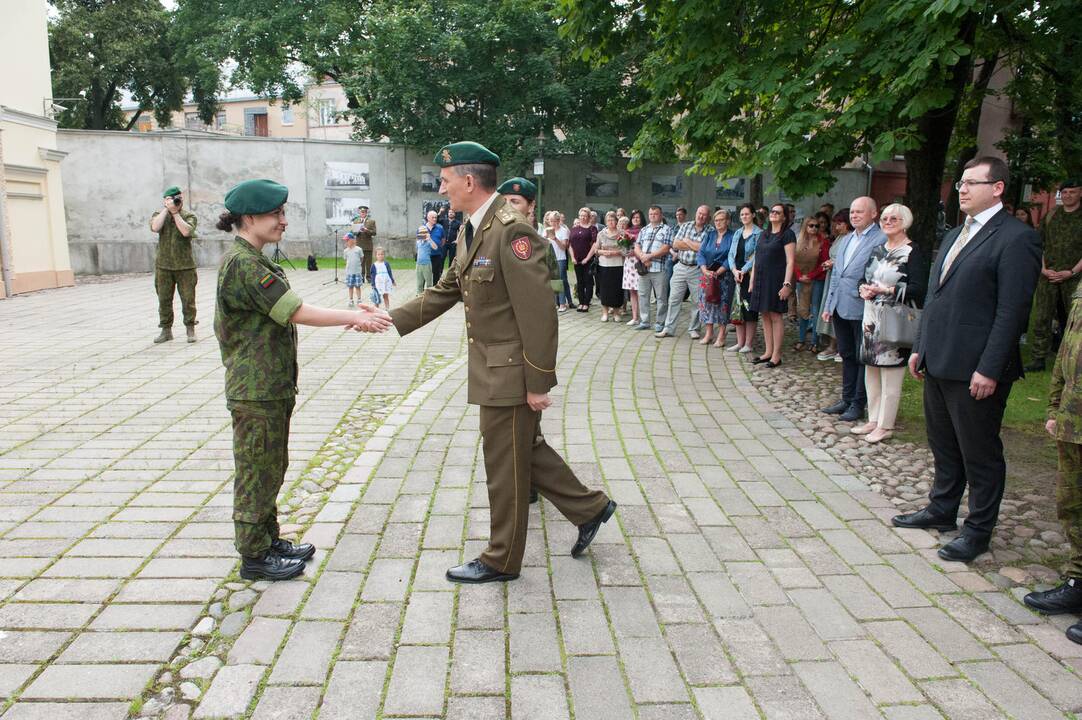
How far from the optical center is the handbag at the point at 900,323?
614 centimetres

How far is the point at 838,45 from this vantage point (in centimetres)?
749

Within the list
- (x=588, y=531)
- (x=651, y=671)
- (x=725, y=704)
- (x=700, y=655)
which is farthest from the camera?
(x=588, y=531)

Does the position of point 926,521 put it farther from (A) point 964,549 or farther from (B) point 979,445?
(B) point 979,445

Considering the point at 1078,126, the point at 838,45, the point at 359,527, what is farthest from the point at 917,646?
the point at 1078,126

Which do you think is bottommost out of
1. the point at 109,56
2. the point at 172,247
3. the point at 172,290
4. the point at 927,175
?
the point at 172,290

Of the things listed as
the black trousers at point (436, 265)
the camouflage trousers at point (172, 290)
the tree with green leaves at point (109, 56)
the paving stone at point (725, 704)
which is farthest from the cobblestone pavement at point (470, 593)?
the tree with green leaves at point (109, 56)

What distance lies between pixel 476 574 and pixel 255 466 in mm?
1197

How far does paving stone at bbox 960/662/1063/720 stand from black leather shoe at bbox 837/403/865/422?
409 cm

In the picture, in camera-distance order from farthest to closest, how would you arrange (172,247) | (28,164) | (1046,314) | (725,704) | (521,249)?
(28,164), (172,247), (1046,314), (521,249), (725,704)

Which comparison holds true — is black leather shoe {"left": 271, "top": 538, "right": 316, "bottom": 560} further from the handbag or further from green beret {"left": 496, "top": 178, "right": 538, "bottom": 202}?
the handbag

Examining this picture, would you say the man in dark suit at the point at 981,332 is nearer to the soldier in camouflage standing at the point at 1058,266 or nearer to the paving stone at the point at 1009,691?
the paving stone at the point at 1009,691

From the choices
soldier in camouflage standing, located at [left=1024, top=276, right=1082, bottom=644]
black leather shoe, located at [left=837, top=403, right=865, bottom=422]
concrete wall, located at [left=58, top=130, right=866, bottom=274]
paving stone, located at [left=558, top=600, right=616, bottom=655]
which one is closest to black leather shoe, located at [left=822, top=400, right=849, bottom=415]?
black leather shoe, located at [left=837, top=403, right=865, bottom=422]

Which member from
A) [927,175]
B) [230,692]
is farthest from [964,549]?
[927,175]

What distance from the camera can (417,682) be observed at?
3.08 metres
